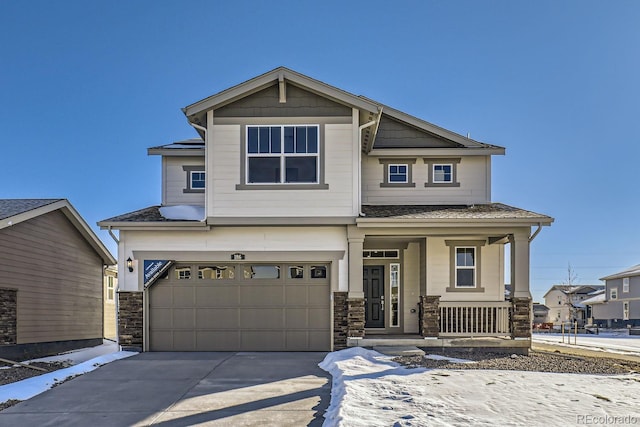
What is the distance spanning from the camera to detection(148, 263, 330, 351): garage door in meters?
12.3

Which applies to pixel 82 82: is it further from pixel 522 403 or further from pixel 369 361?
pixel 522 403

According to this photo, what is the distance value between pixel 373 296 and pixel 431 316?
2.48 metres

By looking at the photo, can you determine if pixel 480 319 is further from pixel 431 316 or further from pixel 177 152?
pixel 177 152

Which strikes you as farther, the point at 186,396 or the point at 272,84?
the point at 272,84

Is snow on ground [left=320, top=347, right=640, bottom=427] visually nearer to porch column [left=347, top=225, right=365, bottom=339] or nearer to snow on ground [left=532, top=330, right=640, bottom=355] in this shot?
porch column [left=347, top=225, right=365, bottom=339]

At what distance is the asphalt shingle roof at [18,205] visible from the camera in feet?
43.0

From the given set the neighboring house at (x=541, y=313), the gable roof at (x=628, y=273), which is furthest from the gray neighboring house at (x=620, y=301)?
the neighboring house at (x=541, y=313)

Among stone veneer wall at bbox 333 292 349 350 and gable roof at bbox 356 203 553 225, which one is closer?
gable roof at bbox 356 203 553 225

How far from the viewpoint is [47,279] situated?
1447cm

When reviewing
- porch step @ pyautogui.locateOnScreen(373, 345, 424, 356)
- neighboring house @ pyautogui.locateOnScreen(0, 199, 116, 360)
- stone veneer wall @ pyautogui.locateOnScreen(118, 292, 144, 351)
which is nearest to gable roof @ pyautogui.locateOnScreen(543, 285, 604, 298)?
porch step @ pyautogui.locateOnScreen(373, 345, 424, 356)

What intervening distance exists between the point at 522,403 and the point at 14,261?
12.4m

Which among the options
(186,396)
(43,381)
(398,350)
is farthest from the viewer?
(398,350)

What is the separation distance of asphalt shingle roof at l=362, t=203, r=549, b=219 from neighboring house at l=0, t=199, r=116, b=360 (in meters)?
9.11

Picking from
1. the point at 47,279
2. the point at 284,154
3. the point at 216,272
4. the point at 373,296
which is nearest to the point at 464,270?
the point at 373,296
